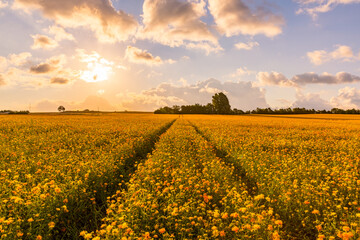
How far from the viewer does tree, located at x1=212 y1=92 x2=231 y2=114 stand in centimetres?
9556

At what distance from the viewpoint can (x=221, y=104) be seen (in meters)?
96.2

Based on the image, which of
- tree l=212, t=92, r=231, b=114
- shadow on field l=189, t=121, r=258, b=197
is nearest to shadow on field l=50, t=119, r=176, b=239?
shadow on field l=189, t=121, r=258, b=197

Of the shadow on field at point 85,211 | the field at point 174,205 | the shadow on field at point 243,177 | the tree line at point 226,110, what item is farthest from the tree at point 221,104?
the shadow on field at point 85,211

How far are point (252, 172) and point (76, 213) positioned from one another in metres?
5.87

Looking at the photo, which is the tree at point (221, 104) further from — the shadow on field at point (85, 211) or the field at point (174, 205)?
the shadow on field at point (85, 211)

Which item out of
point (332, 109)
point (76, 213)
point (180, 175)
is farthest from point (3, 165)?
point (332, 109)

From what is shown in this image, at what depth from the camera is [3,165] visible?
6746 mm

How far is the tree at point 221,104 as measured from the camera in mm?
95562

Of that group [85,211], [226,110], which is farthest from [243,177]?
[226,110]

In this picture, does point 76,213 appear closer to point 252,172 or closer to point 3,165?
point 3,165

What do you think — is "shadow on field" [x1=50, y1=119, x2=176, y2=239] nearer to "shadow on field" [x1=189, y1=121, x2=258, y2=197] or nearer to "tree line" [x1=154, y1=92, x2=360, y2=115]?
"shadow on field" [x1=189, y1=121, x2=258, y2=197]

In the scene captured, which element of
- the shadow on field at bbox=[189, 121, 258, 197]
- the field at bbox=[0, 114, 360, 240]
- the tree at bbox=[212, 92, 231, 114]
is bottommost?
the shadow on field at bbox=[189, 121, 258, 197]

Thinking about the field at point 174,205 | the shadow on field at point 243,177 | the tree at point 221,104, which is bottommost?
the shadow on field at point 243,177

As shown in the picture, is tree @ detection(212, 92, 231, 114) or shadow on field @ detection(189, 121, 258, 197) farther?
tree @ detection(212, 92, 231, 114)
